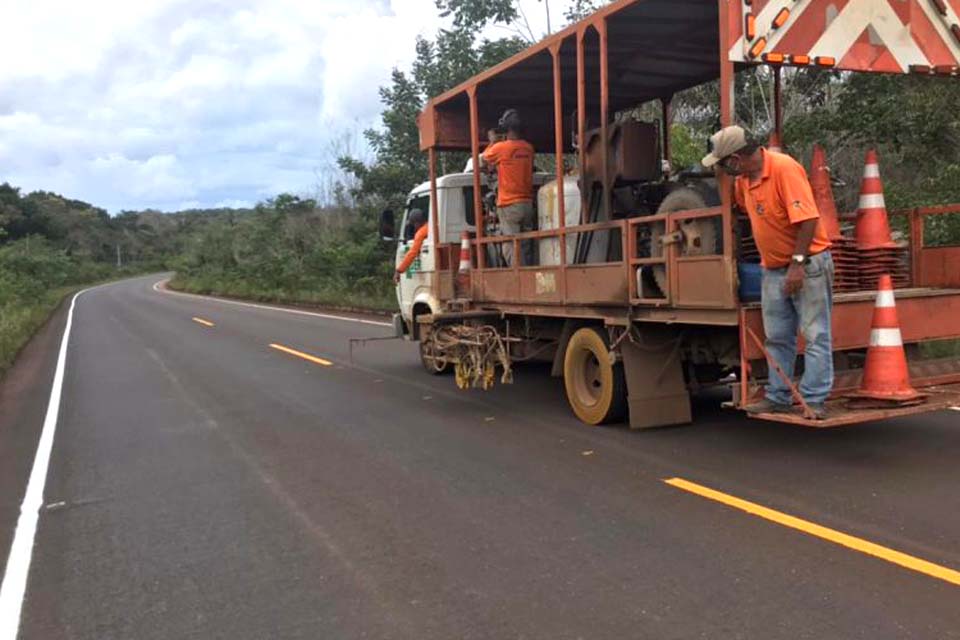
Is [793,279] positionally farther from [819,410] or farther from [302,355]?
[302,355]

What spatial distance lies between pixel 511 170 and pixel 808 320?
3.73 metres

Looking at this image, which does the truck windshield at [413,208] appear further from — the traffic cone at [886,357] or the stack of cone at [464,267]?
the traffic cone at [886,357]

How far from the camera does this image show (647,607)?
138 inches

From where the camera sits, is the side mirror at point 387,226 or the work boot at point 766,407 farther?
the side mirror at point 387,226

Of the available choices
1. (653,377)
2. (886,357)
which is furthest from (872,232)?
(653,377)

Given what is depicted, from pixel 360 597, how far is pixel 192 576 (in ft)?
3.18

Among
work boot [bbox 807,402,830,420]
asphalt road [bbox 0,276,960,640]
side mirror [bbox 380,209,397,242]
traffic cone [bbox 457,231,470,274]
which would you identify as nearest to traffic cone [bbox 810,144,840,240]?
work boot [bbox 807,402,830,420]

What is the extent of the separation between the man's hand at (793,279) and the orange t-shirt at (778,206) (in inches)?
4.6

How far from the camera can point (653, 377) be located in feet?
21.9

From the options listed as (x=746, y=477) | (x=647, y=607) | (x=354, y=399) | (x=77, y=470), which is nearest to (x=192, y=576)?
(x=647, y=607)

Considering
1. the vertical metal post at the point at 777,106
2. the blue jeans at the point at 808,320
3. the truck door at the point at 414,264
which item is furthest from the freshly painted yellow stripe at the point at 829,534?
the truck door at the point at 414,264

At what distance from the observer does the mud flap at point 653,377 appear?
259 inches

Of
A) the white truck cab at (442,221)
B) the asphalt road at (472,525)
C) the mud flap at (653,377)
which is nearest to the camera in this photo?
the asphalt road at (472,525)

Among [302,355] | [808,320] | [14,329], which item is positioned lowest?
[302,355]
